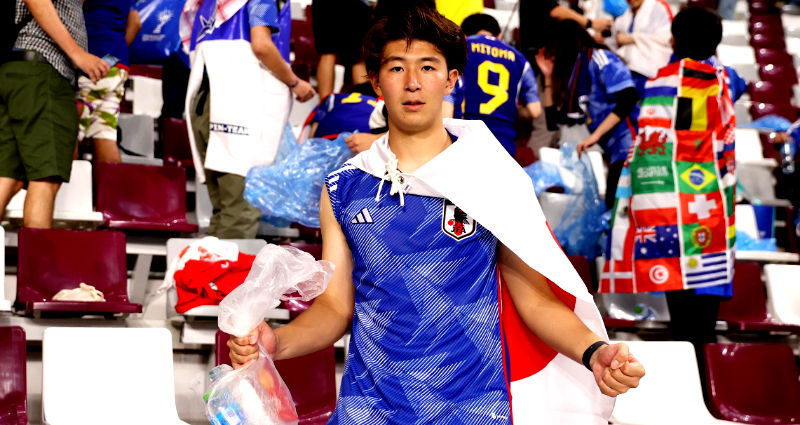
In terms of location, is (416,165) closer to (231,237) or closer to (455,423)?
(455,423)

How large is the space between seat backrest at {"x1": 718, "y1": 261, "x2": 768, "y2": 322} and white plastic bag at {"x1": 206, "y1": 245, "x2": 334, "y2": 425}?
3462 mm

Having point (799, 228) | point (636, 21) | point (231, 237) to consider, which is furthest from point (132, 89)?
point (799, 228)

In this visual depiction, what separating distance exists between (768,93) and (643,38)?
7.73 feet

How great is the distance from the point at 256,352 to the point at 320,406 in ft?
6.18

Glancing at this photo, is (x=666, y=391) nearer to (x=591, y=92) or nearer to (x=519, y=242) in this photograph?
(x=591, y=92)

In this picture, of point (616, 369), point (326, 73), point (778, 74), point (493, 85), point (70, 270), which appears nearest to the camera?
point (616, 369)

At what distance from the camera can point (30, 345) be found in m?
3.84

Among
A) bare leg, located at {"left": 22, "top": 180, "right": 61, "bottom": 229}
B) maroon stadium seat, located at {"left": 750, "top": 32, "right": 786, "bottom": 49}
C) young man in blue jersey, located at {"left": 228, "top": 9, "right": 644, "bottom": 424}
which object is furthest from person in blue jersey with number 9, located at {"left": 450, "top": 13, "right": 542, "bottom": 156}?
maroon stadium seat, located at {"left": 750, "top": 32, "right": 786, "bottom": 49}

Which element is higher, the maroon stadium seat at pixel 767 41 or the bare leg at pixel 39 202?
the maroon stadium seat at pixel 767 41

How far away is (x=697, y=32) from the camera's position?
13.9ft

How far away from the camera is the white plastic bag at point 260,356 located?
1.79 m

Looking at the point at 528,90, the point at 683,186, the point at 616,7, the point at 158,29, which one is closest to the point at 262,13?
the point at 528,90

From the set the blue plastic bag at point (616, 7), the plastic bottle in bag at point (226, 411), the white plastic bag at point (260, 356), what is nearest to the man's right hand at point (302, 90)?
the white plastic bag at point (260, 356)

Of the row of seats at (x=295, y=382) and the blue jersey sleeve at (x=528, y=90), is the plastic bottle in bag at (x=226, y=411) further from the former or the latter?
the blue jersey sleeve at (x=528, y=90)
